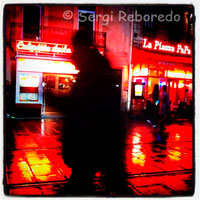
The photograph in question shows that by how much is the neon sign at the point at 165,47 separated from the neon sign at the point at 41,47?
478 cm

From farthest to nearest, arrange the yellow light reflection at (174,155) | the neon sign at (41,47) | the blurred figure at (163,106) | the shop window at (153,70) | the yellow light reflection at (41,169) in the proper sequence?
the shop window at (153,70), the neon sign at (41,47), the blurred figure at (163,106), the yellow light reflection at (174,155), the yellow light reflection at (41,169)

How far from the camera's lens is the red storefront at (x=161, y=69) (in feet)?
45.3

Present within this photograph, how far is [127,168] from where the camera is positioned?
4.32 metres

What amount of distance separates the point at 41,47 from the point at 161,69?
7531 millimetres

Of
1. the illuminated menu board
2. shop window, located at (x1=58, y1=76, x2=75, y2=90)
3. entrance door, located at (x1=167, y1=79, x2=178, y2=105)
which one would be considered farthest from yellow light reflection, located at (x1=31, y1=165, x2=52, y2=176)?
entrance door, located at (x1=167, y1=79, x2=178, y2=105)

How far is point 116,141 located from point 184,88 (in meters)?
10.9

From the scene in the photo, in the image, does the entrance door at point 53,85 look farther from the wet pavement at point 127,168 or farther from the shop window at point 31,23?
the wet pavement at point 127,168

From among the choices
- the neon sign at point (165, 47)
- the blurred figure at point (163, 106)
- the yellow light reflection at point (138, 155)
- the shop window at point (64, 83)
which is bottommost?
the yellow light reflection at point (138, 155)

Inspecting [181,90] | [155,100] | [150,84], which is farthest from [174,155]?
[181,90]

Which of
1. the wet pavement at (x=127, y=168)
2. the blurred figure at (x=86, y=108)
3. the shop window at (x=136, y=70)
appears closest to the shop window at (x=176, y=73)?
the shop window at (x=136, y=70)

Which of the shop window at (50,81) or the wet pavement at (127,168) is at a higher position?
the shop window at (50,81)

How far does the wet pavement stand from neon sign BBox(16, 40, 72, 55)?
6096 millimetres

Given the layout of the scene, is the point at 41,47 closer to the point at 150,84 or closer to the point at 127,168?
the point at 150,84

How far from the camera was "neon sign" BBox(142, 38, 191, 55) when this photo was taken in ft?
45.9
